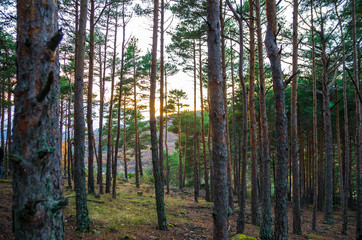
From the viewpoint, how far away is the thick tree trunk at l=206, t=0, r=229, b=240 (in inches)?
155

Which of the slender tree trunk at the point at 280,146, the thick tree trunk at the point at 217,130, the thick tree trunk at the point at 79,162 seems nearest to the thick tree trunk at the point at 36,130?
the thick tree trunk at the point at 217,130

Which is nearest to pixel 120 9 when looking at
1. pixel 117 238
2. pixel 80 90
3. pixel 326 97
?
pixel 80 90

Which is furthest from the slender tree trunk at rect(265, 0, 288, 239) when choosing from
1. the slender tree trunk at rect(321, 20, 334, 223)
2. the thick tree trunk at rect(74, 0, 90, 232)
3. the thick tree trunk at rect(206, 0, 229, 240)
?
the slender tree trunk at rect(321, 20, 334, 223)

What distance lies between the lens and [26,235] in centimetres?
189

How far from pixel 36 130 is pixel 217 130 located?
2.99 metres

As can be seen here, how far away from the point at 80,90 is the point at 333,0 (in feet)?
42.7

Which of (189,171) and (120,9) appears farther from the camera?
(189,171)

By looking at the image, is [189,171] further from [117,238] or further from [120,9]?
[117,238]

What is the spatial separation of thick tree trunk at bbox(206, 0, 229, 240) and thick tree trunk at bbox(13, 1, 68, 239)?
2.70 metres

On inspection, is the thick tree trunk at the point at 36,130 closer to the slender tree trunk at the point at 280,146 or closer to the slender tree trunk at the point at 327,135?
the slender tree trunk at the point at 280,146

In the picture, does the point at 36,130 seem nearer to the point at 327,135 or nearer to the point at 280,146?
the point at 280,146

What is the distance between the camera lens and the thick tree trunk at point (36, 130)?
192 centimetres

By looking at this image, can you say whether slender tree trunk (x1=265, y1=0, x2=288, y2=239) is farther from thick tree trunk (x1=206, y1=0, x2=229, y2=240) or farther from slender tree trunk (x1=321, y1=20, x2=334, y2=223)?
slender tree trunk (x1=321, y1=20, x2=334, y2=223)

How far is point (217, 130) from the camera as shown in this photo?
4152 millimetres
